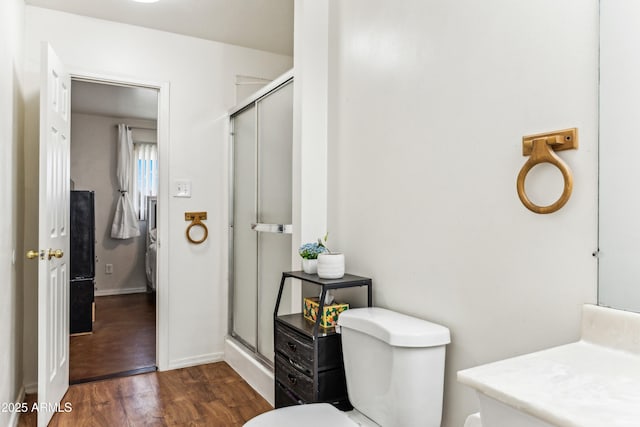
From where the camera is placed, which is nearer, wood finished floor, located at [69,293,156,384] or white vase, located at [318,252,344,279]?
white vase, located at [318,252,344,279]

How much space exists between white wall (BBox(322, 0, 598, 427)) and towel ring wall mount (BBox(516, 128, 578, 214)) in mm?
23

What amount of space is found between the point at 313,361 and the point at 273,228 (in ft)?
3.61

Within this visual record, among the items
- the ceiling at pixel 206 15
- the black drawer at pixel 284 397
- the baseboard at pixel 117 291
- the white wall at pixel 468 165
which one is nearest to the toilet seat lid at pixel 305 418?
the black drawer at pixel 284 397

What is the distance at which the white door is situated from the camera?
229cm

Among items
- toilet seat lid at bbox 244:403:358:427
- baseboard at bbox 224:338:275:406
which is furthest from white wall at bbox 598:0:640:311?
baseboard at bbox 224:338:275:406

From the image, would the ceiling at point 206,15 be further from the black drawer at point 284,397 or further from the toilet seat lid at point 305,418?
the toilet seat lid at point 305,418

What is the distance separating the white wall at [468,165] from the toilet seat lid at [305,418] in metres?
0.39

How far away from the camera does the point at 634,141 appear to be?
103 cm

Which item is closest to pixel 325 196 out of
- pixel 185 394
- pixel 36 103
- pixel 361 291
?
pixel 361 291

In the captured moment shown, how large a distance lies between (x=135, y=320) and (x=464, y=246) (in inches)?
169

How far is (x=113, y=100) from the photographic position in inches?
206

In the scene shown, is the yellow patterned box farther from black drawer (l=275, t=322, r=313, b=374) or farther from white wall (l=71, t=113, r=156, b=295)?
white wall (l=71, t=113, r=156, b=295)

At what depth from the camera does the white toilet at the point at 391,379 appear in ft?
4.66

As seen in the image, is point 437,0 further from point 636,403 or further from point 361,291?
point 636,403
